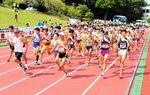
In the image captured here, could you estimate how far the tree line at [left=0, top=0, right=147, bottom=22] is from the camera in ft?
241

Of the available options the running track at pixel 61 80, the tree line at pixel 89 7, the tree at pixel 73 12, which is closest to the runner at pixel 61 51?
the running track at pixel 61 80

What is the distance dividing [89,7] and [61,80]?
93.8 m

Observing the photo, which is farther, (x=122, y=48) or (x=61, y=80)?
(x=122, y=48)

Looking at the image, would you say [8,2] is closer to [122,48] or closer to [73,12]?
[73,12]

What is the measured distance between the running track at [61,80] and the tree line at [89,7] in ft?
172

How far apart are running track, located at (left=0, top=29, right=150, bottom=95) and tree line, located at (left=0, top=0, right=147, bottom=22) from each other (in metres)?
52.4

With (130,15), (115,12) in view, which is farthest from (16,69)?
(130,15)

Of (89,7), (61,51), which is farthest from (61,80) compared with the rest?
(89,7)

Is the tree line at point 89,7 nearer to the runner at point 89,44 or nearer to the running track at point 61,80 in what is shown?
the runner at point 89,44

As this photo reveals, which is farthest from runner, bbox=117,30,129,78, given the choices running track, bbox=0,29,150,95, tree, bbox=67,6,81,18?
tree, bbox=67,6,81,18

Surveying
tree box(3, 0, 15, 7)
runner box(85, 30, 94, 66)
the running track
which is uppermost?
tree box(3, 0, 15, 7)

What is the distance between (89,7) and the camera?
106562 millimetres

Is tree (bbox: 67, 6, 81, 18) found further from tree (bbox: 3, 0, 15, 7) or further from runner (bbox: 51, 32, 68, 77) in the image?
runner (bbox: 51, 32, 68, 77)

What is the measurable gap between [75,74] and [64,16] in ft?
210
